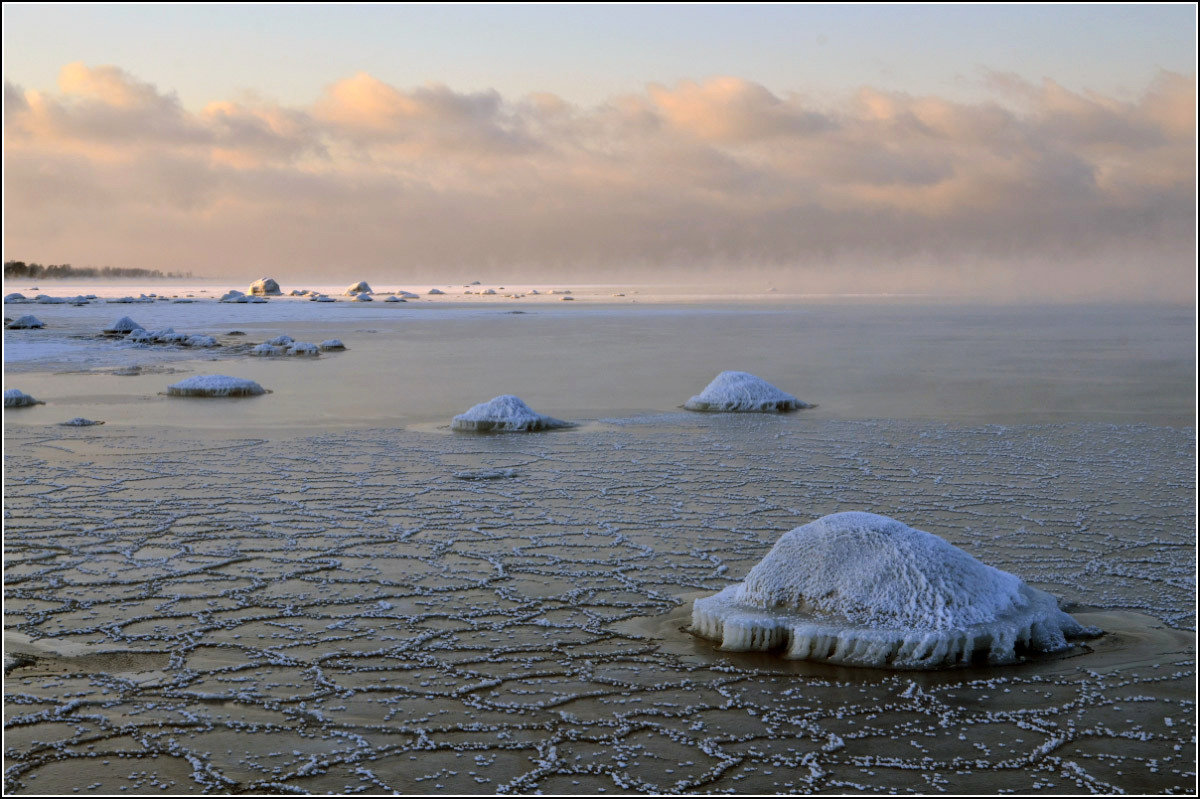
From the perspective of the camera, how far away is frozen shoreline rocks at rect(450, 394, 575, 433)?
1204cm

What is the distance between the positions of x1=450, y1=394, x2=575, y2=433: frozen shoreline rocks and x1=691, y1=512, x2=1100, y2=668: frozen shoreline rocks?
677 centimetres

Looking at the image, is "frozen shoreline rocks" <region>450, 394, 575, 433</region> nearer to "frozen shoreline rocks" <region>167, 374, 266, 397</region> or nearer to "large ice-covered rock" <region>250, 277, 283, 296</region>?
"frozen shoreline rocks" <region>167, 374, 266, 397</region>

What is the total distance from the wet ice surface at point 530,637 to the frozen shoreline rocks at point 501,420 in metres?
2.11

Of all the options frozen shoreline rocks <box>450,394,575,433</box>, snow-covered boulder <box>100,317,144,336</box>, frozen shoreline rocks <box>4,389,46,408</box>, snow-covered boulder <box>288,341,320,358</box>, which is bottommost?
frozen shoreline rocks <box>450,394,575,433</box>

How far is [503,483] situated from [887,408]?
676 cm

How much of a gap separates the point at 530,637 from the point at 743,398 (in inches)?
342

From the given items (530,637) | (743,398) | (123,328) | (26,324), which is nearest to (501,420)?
(743,398)

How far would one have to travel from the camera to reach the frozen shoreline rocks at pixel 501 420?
Answer: 12.0 m

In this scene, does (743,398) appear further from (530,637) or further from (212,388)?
(530,637)

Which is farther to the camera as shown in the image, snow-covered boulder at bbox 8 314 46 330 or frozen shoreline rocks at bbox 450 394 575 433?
snow-covered boulder at bbox 8 314 46 330

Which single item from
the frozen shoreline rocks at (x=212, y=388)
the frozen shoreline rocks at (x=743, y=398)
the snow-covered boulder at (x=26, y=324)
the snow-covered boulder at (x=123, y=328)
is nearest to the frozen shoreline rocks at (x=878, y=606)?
the frozen shoreline rocks at (x=743, y=398)

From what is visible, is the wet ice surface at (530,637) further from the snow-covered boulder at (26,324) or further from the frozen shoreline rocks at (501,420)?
the snow-covered boulder at (26,324)

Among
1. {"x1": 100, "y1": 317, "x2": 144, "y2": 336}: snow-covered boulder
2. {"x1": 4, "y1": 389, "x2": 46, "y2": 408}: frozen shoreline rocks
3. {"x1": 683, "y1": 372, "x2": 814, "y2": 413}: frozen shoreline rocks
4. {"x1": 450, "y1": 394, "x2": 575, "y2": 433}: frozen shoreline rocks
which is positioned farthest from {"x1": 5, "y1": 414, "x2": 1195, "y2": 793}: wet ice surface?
{"x1": 100, "y1": 317, "x2": 144, "y2": 336}: snow-covered boulder

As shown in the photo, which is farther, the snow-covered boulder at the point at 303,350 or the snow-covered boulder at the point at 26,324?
the snow-covered boulder at the point at 26,324
